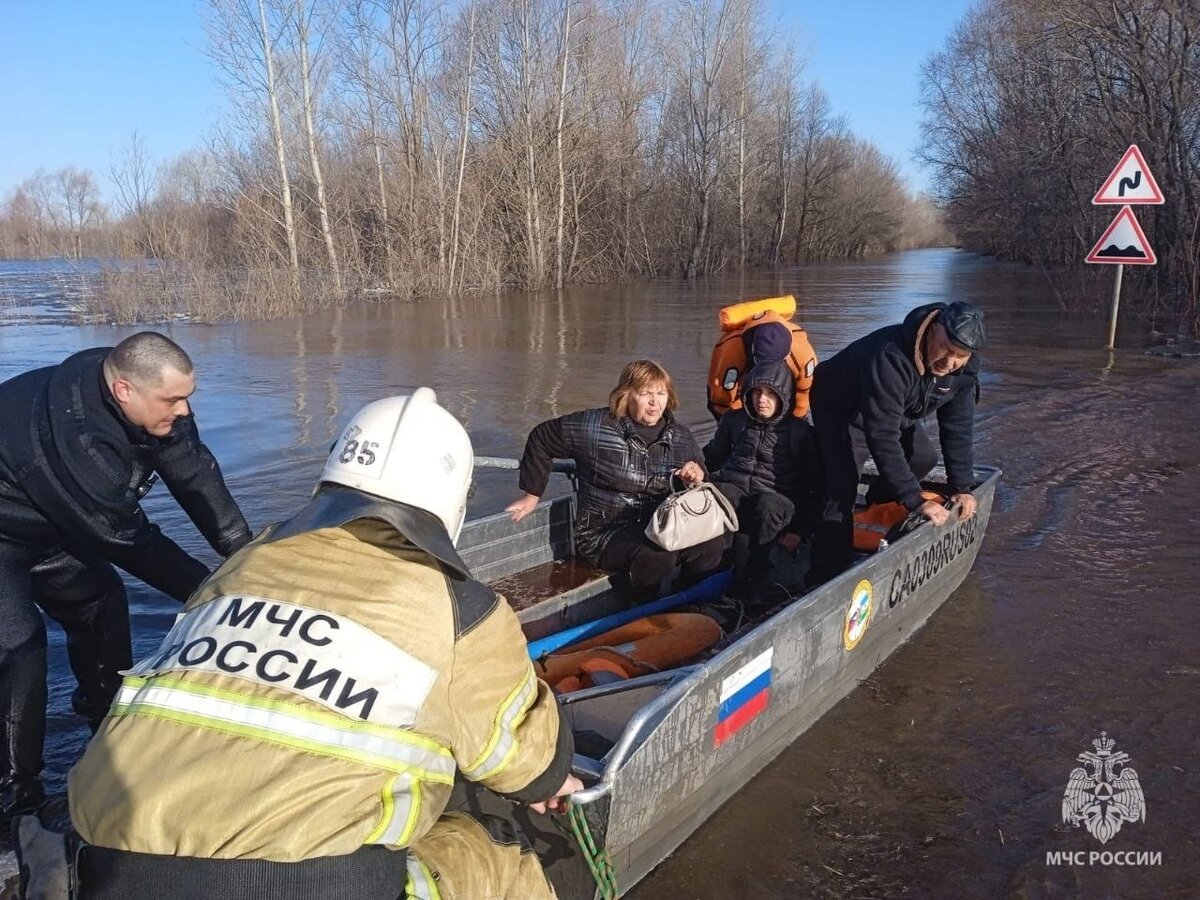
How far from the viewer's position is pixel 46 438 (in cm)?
331

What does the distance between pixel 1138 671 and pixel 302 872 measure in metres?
4.34

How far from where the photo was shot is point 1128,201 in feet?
38.6

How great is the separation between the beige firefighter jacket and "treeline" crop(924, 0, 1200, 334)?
15.2 meters

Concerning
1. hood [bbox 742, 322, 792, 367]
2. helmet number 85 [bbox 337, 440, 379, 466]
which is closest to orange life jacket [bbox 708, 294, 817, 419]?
hood [bbox 742, 322, 792, 367]

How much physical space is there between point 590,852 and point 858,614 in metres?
2.13

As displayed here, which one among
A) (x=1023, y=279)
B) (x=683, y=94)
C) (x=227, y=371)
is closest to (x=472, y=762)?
(x=227, y=371)

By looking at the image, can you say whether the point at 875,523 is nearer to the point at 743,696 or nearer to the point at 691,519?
the point at 691,519

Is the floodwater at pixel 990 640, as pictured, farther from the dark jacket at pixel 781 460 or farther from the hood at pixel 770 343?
the hood at pixel 770 343

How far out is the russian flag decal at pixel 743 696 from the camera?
333 centimetres

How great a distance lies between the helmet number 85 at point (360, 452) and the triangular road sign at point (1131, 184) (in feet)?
39.9

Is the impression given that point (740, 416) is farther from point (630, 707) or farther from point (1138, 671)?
point (630, 707)

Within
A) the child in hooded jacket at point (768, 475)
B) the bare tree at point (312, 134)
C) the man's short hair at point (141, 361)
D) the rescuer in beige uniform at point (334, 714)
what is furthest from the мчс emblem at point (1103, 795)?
the bare tree at point (312, 134)

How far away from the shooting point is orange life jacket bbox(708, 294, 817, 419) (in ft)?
20.4

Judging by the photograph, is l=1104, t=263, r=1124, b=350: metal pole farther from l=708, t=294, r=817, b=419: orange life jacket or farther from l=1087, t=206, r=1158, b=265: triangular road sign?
l=708, t=294, r=817, b=419: orange life jacket
